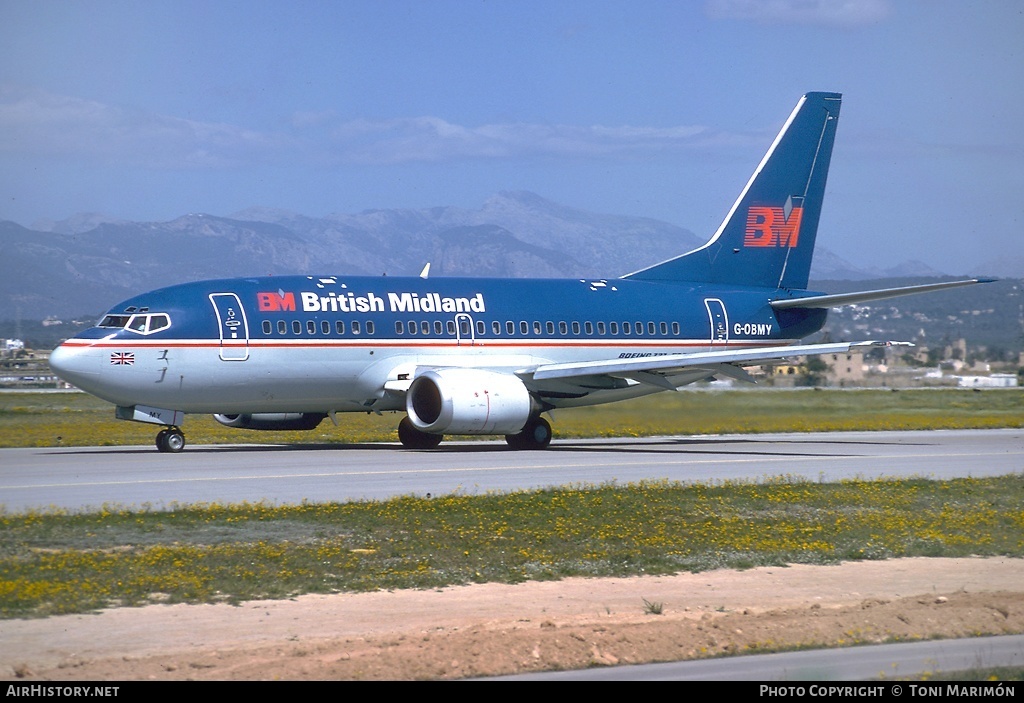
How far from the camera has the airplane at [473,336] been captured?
107ft

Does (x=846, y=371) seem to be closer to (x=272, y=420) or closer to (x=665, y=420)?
(x=665, y=420)

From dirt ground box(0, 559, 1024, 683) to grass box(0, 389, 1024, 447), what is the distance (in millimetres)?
22524

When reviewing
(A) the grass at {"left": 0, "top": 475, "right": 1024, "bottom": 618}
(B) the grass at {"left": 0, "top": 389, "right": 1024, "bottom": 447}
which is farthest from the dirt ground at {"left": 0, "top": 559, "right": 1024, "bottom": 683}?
(B) the grass at {"left": 0, "top": 389, "right": 1024, "bottom": 447}

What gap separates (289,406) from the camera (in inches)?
1355

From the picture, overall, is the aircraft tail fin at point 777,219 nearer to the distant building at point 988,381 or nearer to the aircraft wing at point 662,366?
the aircraft wing at point 662,366

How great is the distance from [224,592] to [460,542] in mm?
4517

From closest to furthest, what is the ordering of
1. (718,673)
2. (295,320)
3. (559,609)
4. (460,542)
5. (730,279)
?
1. (718,673)
2. (559,609)
3. (460,542)
4. (295,320)
5. (730,279)

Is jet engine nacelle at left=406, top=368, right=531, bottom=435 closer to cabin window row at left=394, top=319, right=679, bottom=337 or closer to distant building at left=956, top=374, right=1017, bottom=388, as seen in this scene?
cabin window row at left=394, top=319, right=679, bottom=337

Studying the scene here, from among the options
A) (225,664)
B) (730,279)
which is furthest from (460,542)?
(730,279)

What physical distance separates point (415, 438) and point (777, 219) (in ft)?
48.1

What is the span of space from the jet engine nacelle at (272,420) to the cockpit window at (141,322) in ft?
14.2

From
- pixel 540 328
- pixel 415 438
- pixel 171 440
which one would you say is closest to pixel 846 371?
pixel 540 328

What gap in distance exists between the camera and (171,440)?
110 ft

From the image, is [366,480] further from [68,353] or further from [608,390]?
[608,390]
